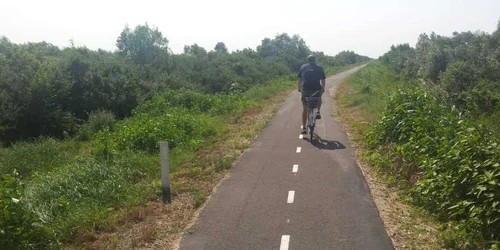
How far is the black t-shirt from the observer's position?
11109mm

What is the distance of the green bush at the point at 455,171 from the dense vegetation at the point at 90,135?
11.1 feet

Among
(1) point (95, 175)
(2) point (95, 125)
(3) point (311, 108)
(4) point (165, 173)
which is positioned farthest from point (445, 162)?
(2) point (95, 125)

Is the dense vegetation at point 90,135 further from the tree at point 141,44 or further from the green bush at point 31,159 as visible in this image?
the tree at point 141,44

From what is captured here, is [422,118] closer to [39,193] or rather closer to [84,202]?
[84,202]

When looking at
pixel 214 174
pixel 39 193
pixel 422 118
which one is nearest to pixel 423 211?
pixel 422 118

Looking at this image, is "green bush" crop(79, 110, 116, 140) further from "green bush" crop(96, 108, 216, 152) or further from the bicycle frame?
the bicycle frame

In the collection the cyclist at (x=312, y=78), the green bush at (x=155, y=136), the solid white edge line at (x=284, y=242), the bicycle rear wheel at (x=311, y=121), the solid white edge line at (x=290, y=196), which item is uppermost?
the cyclist at (x=312, y=78)

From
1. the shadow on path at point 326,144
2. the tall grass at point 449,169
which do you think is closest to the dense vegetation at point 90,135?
the shadow on path at point 326,144

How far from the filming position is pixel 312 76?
11125 millimetres

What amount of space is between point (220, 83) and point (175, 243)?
26292 mm

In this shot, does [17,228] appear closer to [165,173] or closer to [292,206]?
[165,173]

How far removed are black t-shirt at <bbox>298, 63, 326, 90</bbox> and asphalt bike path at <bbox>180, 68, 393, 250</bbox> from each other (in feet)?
5.90

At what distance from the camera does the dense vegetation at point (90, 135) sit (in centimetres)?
586

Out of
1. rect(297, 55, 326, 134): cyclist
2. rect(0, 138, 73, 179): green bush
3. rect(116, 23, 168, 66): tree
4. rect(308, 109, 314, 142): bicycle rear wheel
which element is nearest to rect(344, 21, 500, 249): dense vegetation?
rect(308, 109, 314, 142): bicycle rear wheel
